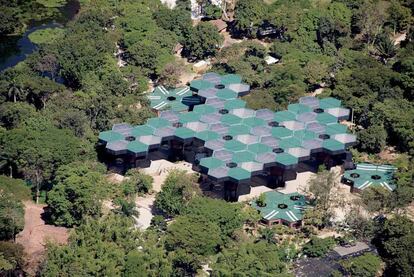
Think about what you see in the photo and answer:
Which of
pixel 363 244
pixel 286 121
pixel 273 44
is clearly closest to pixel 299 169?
pixel 286 121

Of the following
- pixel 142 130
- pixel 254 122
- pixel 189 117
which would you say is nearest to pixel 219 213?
pixel 254 122

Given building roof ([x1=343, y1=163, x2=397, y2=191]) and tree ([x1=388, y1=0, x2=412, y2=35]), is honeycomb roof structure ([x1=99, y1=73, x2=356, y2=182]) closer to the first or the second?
building roof ([x1=343, y1=163, x2=397, y2=191])

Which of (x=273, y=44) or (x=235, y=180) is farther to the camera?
(x=273, y=44)

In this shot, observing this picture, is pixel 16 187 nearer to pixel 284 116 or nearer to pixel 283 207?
pixel 283 207

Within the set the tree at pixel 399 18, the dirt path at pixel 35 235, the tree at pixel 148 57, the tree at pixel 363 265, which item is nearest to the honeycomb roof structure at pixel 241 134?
the dirt path at pixel 35 235

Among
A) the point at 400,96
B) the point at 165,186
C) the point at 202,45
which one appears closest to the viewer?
the point at 165,186

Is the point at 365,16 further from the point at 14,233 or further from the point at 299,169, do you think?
the point at 14,233
